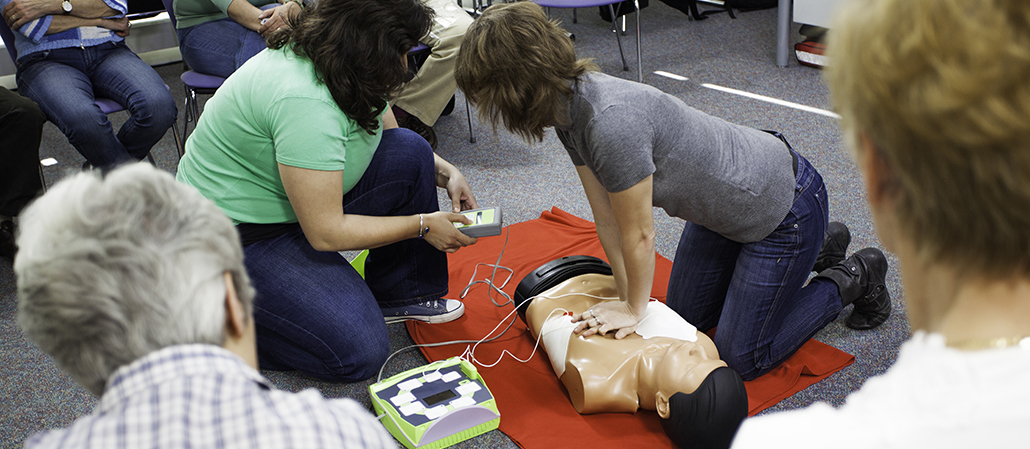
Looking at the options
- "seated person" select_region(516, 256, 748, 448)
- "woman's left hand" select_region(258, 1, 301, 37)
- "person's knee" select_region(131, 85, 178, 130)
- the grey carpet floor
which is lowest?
the grey carpet floor

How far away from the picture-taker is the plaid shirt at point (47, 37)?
8.79 feet

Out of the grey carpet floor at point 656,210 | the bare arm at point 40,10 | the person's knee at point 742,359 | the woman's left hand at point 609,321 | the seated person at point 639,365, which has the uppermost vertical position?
the bare arm at point 40,10

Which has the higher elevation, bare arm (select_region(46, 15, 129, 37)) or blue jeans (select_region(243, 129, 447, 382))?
bare arm (select_region(46, 15, 129, 37))

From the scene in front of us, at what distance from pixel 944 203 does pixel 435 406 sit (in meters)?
1.37

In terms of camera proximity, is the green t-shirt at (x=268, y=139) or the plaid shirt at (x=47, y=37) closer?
the green t-shirt at (x=268, y=139)

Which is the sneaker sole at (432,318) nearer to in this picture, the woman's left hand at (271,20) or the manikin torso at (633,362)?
the manikin torso at (633,362)

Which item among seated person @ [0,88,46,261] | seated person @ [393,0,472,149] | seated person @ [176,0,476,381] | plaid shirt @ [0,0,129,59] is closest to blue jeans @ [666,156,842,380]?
seated person @ [176,0,476,381]

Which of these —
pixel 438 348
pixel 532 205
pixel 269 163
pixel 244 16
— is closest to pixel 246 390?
pixel 269 163

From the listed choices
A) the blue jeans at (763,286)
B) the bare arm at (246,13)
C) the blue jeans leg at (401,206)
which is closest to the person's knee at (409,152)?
the blue jeans leg at (401,206)

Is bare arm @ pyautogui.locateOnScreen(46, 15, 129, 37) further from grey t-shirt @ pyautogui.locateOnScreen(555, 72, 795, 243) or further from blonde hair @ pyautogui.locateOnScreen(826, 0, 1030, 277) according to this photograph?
blonde hair @ pyautogui.locateOnScreen(826, 0, 1030, 277)

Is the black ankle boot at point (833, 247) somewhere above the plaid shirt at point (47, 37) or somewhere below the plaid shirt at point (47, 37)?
below

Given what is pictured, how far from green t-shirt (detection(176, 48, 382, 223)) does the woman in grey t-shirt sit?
0.35 m

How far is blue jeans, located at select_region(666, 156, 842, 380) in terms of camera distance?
1722 millimetres

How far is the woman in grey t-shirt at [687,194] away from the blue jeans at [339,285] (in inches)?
19.6
